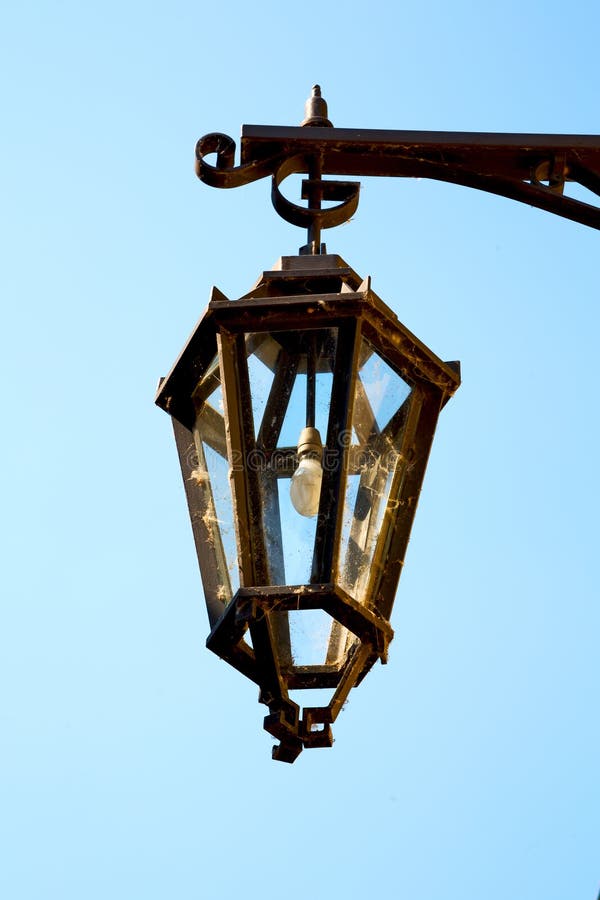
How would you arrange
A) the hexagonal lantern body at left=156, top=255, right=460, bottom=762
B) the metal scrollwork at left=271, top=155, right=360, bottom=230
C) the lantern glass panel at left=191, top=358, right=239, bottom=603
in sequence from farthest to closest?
the metal scrollwork at left=271, top=155, right=360, bottom=230, the lantern glass panel at left=191, top=358, right=239, bottom=603, the hexagonal lantern body at left=156, top=255, right=460, bottom=762

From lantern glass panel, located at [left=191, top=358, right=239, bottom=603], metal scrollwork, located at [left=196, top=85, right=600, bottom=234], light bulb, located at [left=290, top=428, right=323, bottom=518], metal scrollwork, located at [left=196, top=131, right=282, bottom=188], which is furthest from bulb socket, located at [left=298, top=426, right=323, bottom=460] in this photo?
metal scrollwork, located at [left=196, top=131, right=282, bottom=188]

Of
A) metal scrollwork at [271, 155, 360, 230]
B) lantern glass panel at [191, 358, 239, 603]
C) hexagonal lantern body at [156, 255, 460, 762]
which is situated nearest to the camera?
hexagonal lantern body at [156, 255, 460, 762]

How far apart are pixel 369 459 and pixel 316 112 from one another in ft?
3.74

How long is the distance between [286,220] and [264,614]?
3.84 feet

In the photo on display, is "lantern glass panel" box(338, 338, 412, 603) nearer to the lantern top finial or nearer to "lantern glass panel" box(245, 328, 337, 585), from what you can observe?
"lantern glass panel" box(245, 328, 337, 585)

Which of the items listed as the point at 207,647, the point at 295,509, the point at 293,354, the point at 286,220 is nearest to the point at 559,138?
the point at 286,220

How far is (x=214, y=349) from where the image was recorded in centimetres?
354

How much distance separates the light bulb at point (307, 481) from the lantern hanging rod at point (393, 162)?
0.75 m

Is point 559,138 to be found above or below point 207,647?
above

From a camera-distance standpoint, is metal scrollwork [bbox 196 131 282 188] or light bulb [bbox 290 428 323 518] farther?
metal scrollwork [bbox 196 131 282 188]

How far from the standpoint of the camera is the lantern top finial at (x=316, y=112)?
414 centimetres

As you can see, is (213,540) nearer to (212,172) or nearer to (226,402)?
(226,402)

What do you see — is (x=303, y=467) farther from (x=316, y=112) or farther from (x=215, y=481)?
(x=316, y=112)

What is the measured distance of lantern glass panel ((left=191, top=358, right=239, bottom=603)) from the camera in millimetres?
3488
